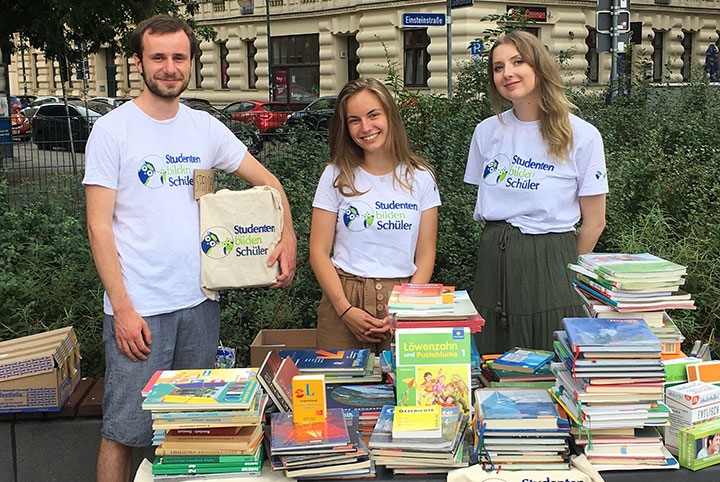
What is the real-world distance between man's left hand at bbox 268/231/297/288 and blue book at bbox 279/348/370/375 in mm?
314

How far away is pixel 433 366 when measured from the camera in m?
2.74

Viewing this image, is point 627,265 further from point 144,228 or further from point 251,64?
point 251,64

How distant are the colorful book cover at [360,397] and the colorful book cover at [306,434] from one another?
5.7 inches

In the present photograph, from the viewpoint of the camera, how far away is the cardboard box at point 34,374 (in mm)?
3732

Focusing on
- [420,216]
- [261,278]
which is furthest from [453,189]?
[261,278]

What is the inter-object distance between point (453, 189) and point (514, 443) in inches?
152

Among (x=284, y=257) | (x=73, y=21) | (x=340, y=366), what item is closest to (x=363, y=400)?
(x=340, y=366)

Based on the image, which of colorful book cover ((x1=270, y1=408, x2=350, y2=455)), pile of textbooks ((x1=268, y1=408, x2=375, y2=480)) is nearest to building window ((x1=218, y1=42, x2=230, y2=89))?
colorful book cover ((x1=270, y1=408, x2=350, y2=455))

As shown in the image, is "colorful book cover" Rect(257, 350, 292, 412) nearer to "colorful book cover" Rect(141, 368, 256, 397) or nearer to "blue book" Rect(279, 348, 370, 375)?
"colorful book cover" Rect(141, 368, 256, 397)

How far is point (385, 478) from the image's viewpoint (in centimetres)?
253

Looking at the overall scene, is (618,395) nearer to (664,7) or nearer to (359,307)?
(359,307)

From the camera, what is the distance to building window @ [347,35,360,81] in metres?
29.5

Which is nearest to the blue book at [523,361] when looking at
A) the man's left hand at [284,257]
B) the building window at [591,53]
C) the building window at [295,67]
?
the man's left hand at [284,257]

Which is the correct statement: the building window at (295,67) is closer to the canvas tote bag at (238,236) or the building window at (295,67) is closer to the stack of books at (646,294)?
the canvas tote bag at (238,236)
